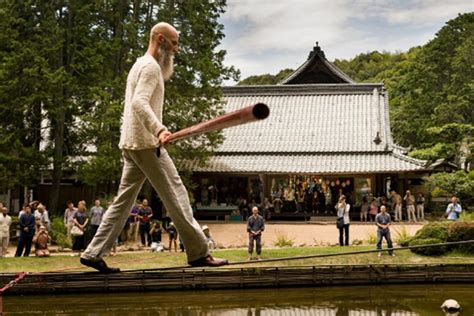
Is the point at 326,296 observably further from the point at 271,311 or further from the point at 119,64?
the point at 119,64

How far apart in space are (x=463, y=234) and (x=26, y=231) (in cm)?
1052

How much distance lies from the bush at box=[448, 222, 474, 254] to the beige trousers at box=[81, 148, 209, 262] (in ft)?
39.9

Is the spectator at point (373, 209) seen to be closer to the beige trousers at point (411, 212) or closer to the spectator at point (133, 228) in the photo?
the beige trousers at point (411, 212)

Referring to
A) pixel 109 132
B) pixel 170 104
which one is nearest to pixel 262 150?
pixel 170 104

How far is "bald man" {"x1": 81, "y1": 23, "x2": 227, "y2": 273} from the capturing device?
3.60 metres

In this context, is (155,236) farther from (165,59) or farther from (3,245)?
(165,59)

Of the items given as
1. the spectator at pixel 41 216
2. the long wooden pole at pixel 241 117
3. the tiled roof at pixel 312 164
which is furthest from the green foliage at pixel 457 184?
the long wooden pole at pixel 241 117

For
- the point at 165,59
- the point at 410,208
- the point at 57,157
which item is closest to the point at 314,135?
the point at 410,208

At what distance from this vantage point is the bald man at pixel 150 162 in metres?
3.60

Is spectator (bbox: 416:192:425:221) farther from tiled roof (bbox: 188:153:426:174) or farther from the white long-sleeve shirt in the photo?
the white long-sleeve shirt

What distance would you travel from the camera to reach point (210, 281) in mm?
12555

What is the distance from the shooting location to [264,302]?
11.5m

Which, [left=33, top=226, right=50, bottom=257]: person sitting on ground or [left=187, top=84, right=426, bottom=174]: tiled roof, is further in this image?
[left=187, top=84, right=426, bottom=174]: tiled roof

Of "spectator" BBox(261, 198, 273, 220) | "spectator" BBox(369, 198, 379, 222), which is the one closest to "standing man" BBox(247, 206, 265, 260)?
"spectator" BBox(369, 198, 379, 222)
